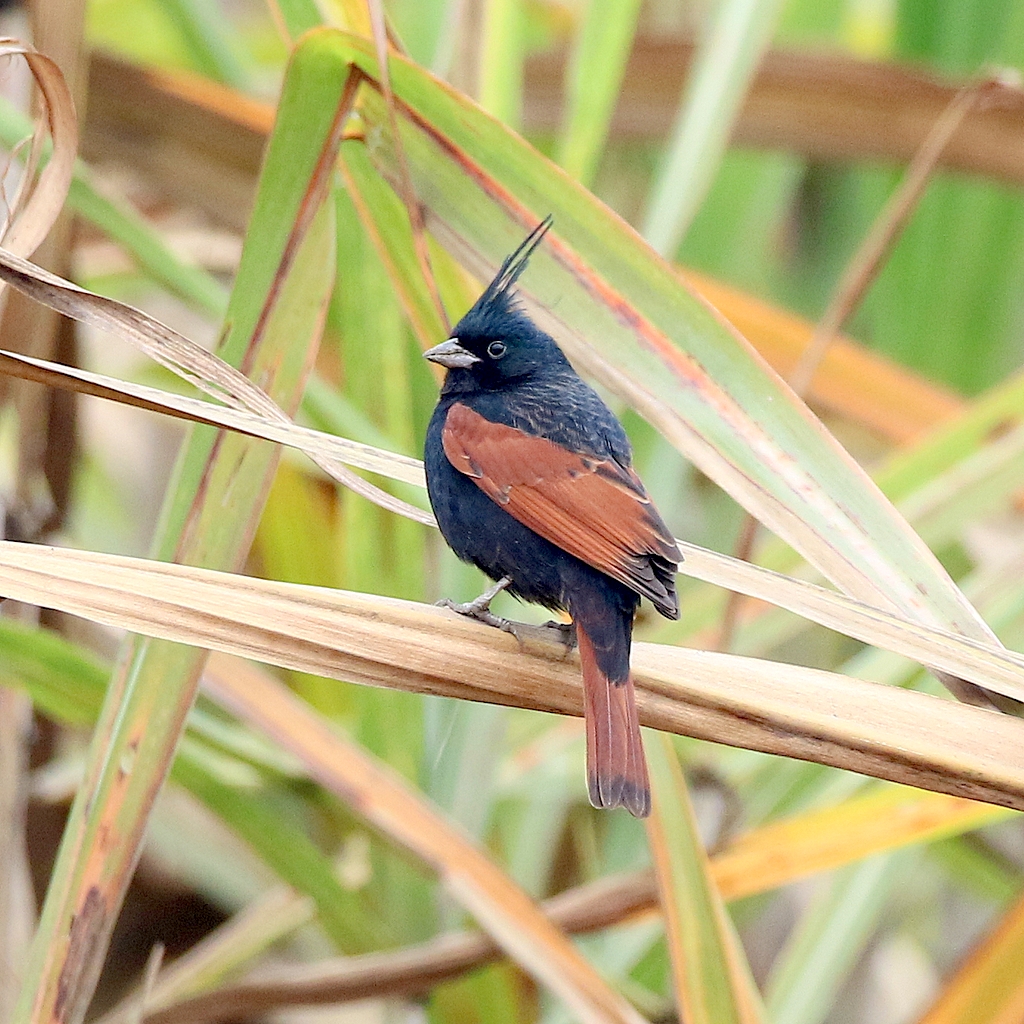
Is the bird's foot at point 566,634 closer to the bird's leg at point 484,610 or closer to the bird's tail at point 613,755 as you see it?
the bird's leg at point 484,610

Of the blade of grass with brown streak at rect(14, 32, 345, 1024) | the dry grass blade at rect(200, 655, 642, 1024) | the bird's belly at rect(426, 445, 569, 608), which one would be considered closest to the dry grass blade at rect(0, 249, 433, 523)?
the blade of grass with brown streak at rect(14, 32, 345, 1024)

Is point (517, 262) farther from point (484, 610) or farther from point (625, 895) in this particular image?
point (625, 895)

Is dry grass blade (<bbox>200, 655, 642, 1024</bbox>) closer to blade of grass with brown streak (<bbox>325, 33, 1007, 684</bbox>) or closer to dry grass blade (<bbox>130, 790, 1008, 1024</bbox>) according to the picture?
dry grass blade (<bbox>130, 790, 1008, 1024</bbox>)

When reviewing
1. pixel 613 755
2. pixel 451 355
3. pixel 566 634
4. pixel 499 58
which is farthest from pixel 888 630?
pixel 499 58

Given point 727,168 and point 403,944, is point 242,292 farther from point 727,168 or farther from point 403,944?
point 727,168

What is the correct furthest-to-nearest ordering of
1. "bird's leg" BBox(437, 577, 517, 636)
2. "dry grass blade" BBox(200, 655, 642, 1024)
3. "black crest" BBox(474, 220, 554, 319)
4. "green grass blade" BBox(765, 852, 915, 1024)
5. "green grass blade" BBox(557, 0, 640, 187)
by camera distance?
"green grass blade" BBox(557, 0, 640, 187), "green grass blade" BBox(765, 852, 915, 1024), "dry grass blade" BBox(200, 655, 642, 1024), "bird's leg" BBox(437, 577, 517, 636), "black crest" BBox(474, 220, 554, 319)

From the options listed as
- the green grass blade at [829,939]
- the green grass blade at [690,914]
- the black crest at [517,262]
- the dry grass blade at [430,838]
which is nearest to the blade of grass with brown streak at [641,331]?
the black crest at [517,262]

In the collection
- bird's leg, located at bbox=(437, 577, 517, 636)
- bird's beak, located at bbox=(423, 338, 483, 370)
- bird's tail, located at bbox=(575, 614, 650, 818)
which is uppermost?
bird's beak, located at bbox=(423, 338, 483, 370)
